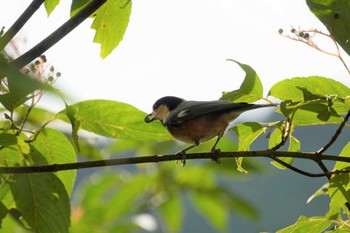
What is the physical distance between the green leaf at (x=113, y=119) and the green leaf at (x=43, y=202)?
11.0 inches

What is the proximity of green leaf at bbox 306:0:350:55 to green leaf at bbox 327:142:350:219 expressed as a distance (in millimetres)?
389

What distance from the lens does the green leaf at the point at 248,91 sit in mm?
2418

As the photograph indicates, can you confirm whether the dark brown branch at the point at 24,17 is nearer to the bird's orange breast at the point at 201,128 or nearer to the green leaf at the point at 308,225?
the green leaf at the point at 308,225

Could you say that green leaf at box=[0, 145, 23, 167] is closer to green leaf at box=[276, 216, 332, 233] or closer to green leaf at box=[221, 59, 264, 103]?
green leaf at box=[221, 59, 264, 103]

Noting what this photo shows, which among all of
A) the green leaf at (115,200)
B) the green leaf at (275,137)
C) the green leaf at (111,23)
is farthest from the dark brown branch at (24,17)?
the green leaf at (115,200)

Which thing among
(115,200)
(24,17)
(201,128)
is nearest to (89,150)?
(201,128)

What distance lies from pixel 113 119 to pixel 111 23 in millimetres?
405

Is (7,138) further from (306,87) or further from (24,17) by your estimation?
(306,87)

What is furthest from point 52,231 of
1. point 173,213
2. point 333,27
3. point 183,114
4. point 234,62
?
point 173,213

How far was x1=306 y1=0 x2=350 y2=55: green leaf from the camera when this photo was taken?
225 cm

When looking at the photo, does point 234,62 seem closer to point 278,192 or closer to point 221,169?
point 221,169

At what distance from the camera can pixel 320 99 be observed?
2.13 metres

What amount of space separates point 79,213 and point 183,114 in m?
1.18

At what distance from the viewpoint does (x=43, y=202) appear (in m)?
2.41
